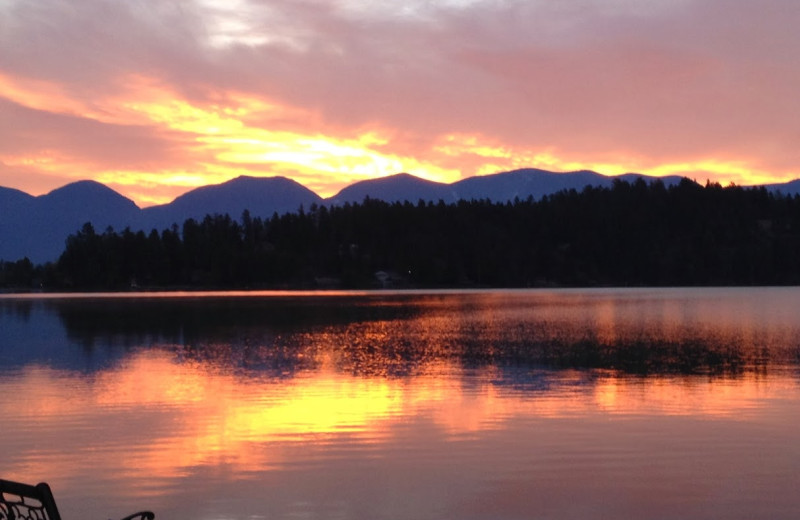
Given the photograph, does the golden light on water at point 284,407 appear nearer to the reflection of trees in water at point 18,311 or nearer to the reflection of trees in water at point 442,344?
the reflection of trees in water at point 442,344

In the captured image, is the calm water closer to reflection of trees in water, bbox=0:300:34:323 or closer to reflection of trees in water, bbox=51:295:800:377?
reflection of trees in water, bbox=51:295:800:377

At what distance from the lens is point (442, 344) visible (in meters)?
54.6

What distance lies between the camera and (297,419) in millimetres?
26875

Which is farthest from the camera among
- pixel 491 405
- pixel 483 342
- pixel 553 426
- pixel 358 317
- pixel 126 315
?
pixel 126 315

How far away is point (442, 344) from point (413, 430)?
2987cm

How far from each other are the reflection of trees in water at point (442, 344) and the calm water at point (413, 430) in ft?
1.31

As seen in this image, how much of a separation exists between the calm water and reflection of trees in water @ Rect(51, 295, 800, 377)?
40cm

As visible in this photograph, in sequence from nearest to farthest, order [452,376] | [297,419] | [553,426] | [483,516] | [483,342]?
[483,516] → [553,426] → [297,419] → [452,376] → [483,342]

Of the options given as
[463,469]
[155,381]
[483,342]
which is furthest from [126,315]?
[463,469]

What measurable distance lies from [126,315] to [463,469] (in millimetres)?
85286

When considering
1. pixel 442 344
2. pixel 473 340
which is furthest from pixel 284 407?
pixel 473 340

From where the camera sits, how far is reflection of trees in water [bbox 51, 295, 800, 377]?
4222 cm

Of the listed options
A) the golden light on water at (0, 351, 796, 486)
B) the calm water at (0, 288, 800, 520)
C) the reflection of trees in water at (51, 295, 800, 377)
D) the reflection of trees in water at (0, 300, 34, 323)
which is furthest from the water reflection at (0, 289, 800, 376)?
the reflection of trees in water at (0, 300, 34, 323)

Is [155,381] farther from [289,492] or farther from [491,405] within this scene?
[289,492]
